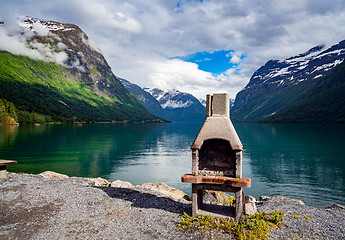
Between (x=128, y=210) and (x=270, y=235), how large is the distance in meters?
7.71

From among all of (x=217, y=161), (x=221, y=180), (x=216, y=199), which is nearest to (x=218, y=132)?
(x=221, y=180)

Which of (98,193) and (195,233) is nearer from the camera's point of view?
(195,233)

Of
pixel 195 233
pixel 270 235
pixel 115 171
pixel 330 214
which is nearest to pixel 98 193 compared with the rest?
pixel 195 233

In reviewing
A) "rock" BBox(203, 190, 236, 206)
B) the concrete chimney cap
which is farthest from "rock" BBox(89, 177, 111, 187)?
the concrete chimney cap

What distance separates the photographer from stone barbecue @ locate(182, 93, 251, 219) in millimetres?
12335

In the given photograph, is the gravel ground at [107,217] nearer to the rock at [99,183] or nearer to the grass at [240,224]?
the grass at [240,224]

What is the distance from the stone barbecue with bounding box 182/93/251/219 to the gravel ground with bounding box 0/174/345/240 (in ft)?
6.39

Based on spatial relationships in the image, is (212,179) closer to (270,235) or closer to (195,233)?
(195,233)

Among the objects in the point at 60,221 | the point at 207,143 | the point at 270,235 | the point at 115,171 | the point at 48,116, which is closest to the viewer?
the point at 270,235

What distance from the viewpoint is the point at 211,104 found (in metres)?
13.9

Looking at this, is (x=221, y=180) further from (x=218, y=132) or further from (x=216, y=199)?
(x=216, y=199)

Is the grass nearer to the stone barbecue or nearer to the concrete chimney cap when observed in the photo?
the stone barbecue

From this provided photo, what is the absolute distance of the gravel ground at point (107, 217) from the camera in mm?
10695

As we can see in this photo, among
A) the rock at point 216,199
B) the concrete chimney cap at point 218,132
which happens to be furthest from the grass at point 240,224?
the rock at point 216,199
